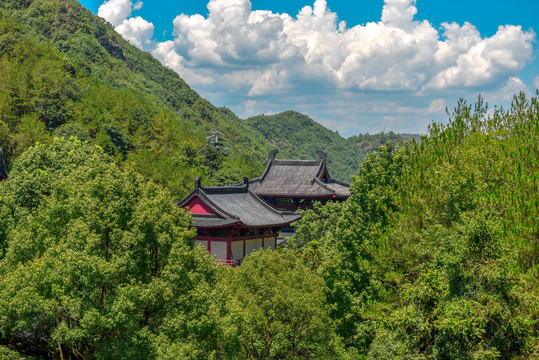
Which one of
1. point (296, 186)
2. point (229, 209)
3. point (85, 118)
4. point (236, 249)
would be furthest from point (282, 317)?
point (85, 118)

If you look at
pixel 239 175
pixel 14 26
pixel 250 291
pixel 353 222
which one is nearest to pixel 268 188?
pixel 239 175

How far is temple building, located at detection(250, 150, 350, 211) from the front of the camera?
48.1 meters

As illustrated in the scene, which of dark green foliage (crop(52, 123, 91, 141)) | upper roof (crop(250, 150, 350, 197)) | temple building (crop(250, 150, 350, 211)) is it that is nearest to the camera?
temple building (crop(250, 150, 350, 211))

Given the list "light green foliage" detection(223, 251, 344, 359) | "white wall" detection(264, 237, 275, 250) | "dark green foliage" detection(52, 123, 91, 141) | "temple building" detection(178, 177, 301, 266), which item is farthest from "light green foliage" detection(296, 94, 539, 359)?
"dark green foliage" detection(52, 123, 91, 141)

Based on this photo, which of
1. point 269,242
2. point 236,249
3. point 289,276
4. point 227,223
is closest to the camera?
point 289,276

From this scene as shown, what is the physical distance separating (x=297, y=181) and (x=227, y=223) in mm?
19779

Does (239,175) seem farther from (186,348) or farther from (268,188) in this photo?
(186,348)

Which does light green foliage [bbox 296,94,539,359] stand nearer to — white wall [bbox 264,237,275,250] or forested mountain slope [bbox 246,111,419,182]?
white wall [bbox 264,237,275,250]

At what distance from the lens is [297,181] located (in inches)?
1993

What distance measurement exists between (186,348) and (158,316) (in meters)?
1.97

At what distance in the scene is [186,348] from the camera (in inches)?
522

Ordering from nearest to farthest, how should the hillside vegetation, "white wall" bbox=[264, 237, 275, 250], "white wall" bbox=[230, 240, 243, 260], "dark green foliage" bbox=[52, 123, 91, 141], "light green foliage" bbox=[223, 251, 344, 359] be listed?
"light green foliage" bbox=[223, 251, 344, 359]
"white wall" bbox=[230, 240, 243, 260]
"white wall" bbox=[264, 237, 275, 250]
"dark green foliage" bbox=[52, 123, 91, 141]
the hillside vegetation

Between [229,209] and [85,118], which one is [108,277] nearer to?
[229,209]

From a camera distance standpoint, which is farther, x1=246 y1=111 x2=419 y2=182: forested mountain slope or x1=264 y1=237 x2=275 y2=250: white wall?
x1=246 y1=111 x2=419 y2=182: forested mountain slope
